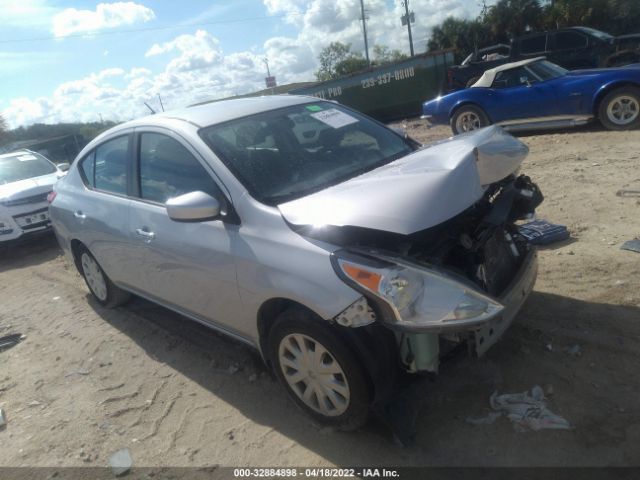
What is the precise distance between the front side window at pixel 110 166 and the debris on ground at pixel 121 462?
1899 millimetres

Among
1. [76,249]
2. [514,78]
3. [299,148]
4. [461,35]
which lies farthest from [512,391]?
[461,35]

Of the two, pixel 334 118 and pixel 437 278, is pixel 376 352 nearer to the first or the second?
pixel 437 278

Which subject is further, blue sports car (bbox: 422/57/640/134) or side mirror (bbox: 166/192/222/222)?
blue sports car (bbox: 422/57/640/134)

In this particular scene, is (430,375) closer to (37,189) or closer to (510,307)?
(510,307)

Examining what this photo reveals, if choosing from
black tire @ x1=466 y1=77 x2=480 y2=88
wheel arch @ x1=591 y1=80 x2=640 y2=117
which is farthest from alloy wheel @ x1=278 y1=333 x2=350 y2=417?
black tire @ x1=466 y1=77 x2=480 y2=88

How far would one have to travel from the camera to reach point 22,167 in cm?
941

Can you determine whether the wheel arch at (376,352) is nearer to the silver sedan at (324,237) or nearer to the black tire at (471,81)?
the silver sedan at (324,237)

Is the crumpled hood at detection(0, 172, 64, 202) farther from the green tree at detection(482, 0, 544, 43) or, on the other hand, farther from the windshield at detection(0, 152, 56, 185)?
the green tree at detection(482, 0, 544, 43)

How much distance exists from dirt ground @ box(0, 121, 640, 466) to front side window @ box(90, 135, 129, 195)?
4.18ft

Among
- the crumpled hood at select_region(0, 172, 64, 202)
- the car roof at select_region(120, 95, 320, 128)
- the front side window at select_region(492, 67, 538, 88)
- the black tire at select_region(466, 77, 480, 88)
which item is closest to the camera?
the car roof at select_region(120, 95, 320, 128)

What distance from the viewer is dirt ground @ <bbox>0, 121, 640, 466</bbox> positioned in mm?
2633

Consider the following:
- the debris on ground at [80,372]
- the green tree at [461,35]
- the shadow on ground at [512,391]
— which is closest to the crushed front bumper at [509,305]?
the shadow on ground at [512,391]

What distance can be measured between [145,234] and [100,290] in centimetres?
168

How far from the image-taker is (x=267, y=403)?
3.24 m
